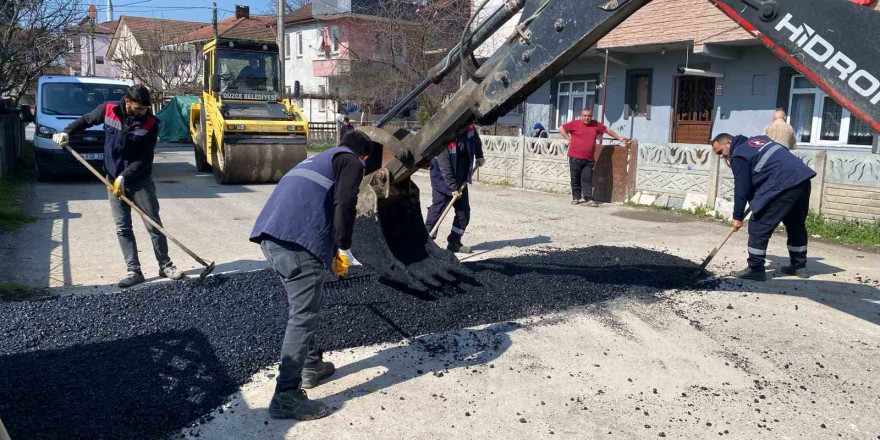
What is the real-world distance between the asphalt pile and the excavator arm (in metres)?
0.54

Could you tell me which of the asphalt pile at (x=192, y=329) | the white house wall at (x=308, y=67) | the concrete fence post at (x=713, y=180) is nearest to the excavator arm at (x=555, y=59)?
the asphalt pile at (x=192, y=329)

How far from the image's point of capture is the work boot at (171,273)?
6122 millimetres

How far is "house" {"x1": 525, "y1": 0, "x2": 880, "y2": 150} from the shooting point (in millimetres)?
13453

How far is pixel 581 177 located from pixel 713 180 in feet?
7.46

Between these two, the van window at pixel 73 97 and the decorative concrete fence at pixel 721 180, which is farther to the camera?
the van window at pixel 73 97

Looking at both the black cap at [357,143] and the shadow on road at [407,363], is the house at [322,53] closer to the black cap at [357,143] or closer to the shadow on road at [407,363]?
the shadow on road at [407,363]

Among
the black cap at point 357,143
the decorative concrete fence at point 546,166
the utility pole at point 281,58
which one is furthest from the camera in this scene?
the utility pole at point 281,58

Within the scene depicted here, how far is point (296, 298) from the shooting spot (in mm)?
3525

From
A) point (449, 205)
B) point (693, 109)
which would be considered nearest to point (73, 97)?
point (449, 205)

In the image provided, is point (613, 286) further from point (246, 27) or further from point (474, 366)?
point (246, 27)

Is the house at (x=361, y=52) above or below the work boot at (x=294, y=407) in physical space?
above

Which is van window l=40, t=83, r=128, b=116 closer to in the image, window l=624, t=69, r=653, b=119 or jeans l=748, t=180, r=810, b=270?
window l=624, t=69, r=653, b=119

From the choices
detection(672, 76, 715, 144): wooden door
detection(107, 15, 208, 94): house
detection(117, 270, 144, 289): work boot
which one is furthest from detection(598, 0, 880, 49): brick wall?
detection(107, 15, 208, 94): house

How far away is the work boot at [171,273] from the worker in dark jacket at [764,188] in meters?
5.43
